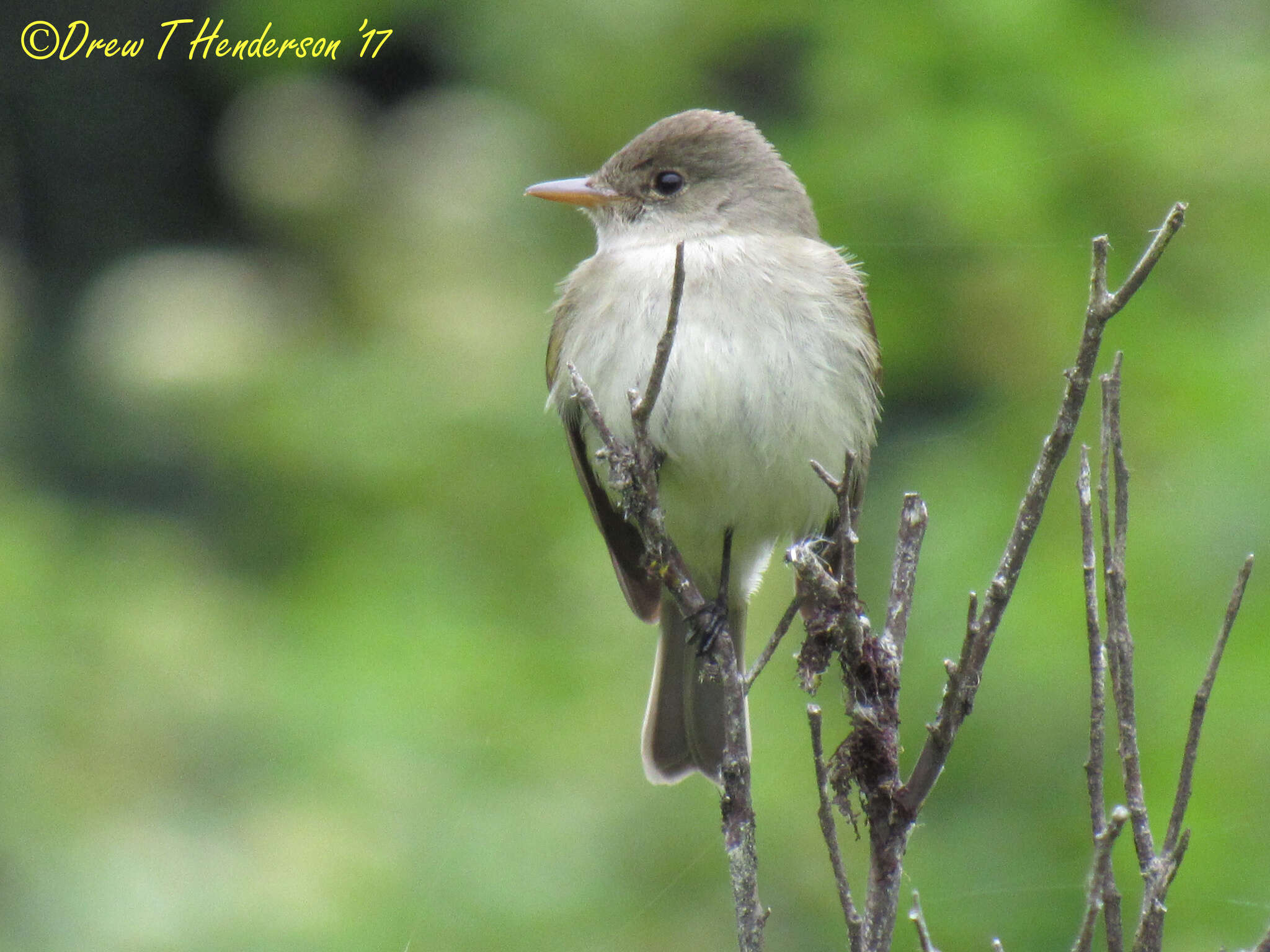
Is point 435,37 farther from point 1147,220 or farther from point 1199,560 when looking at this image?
point 1199,560

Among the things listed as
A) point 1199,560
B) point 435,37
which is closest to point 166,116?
point 435,37

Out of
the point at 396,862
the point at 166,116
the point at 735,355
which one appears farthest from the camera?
the point at 166,116

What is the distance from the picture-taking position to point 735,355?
10.0ft

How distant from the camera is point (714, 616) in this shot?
2.59 meters

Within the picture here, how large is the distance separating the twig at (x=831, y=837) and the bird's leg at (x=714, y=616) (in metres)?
0.41

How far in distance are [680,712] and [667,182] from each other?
51.2 inches

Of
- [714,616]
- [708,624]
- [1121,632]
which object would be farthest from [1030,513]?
A: [708,624]

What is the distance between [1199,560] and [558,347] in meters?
1.65

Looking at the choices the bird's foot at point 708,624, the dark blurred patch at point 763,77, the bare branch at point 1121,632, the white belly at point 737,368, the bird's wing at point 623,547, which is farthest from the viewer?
the dark blurred patch at point 763,77

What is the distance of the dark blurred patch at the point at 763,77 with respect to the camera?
5.07 m

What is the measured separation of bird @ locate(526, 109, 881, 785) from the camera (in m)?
3.07

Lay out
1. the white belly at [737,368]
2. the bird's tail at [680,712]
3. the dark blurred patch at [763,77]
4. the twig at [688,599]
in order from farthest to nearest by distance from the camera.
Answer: the dark blurred patch at [763,77], the bird's tail at [680,712], the white belly at [737,368], the twig at [688,599]

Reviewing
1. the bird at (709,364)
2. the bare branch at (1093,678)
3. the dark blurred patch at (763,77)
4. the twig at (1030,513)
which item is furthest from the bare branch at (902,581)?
the dark blurred patch at (763,77)

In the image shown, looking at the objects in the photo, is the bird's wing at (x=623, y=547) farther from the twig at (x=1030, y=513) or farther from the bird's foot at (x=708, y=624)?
the twig at (x=1030, y=513)
